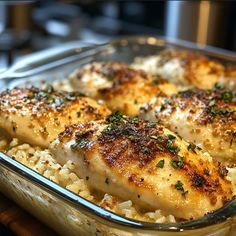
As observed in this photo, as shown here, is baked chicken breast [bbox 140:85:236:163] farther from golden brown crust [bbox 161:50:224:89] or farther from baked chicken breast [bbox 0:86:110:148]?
golden brown crust [bbox 161:50:224:89]

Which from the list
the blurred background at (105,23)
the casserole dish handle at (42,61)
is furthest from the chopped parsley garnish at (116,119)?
the blurred background at (105,23)

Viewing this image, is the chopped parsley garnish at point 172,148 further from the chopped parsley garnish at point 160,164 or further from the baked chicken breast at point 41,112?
the baked chicken breast at point 41,112

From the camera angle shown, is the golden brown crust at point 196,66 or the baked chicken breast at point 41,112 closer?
the baked chicken breast at point 41,112

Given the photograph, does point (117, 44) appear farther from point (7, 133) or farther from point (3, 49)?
point (7, 133)

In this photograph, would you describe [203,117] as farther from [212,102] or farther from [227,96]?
[227,96]

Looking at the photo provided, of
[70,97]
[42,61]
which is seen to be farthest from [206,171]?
[42,61]

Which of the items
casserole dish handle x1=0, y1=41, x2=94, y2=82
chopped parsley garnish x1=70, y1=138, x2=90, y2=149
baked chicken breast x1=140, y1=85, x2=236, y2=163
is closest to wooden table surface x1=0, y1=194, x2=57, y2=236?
chopped parsley garnish x1=70, y1=138, x2=90, y2=149
